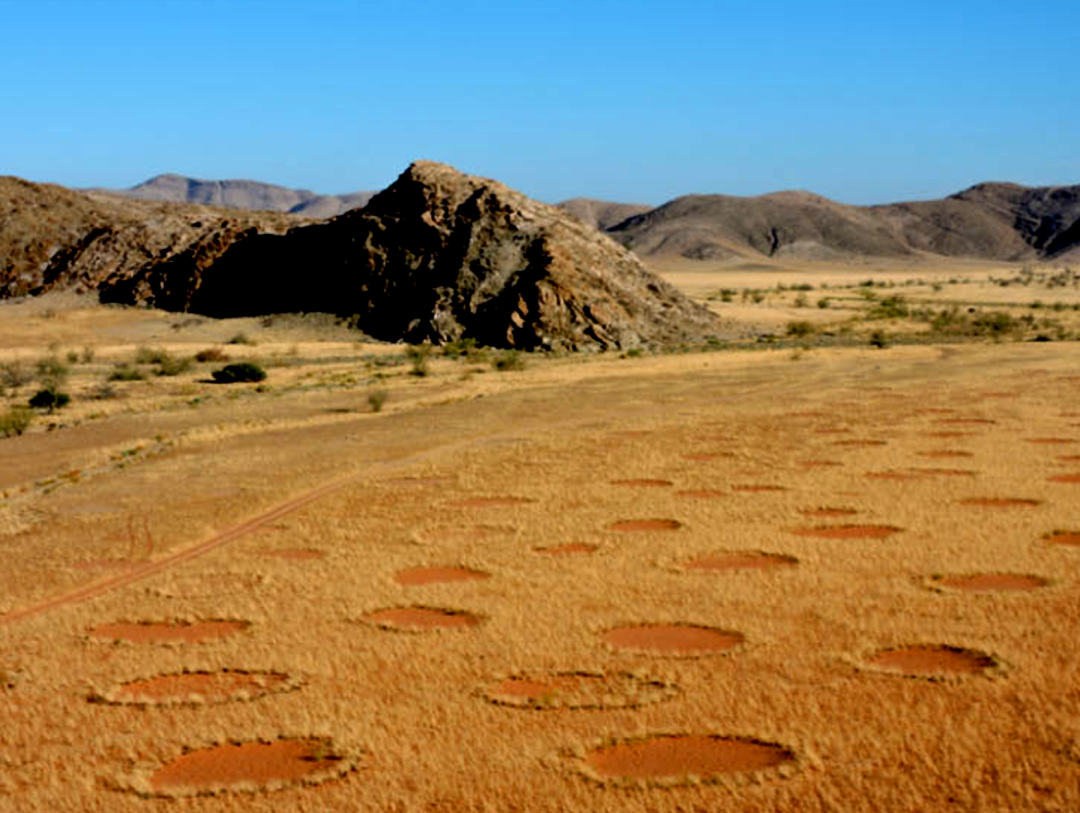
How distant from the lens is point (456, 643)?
7.07 metres

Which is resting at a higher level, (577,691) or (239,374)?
(239,374)

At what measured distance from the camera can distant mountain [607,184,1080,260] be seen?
150500 mm

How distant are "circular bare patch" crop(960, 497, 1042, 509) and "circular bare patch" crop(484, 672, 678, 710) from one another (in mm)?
5509

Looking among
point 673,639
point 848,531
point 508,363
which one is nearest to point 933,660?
point 673,639

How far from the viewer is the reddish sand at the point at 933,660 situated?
639 cm

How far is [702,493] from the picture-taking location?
11688mm

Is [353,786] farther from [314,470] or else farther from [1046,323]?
[1046,323]

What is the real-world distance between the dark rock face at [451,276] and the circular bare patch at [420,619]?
2477 centimetres

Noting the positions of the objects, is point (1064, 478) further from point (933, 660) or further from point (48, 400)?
point (48, 400)

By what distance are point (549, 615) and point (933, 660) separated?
2.29 m

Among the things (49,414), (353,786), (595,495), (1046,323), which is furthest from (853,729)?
(1046,323)

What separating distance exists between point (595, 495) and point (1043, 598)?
486 cm

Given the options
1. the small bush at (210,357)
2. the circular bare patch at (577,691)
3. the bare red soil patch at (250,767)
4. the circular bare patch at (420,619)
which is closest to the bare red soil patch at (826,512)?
the circular bare patch at (420,619)

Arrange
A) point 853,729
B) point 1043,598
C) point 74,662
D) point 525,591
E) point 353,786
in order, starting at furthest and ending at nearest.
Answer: point 525,591 < point 1043,598 < point 74,662 < point 853,729 < point 353,786
